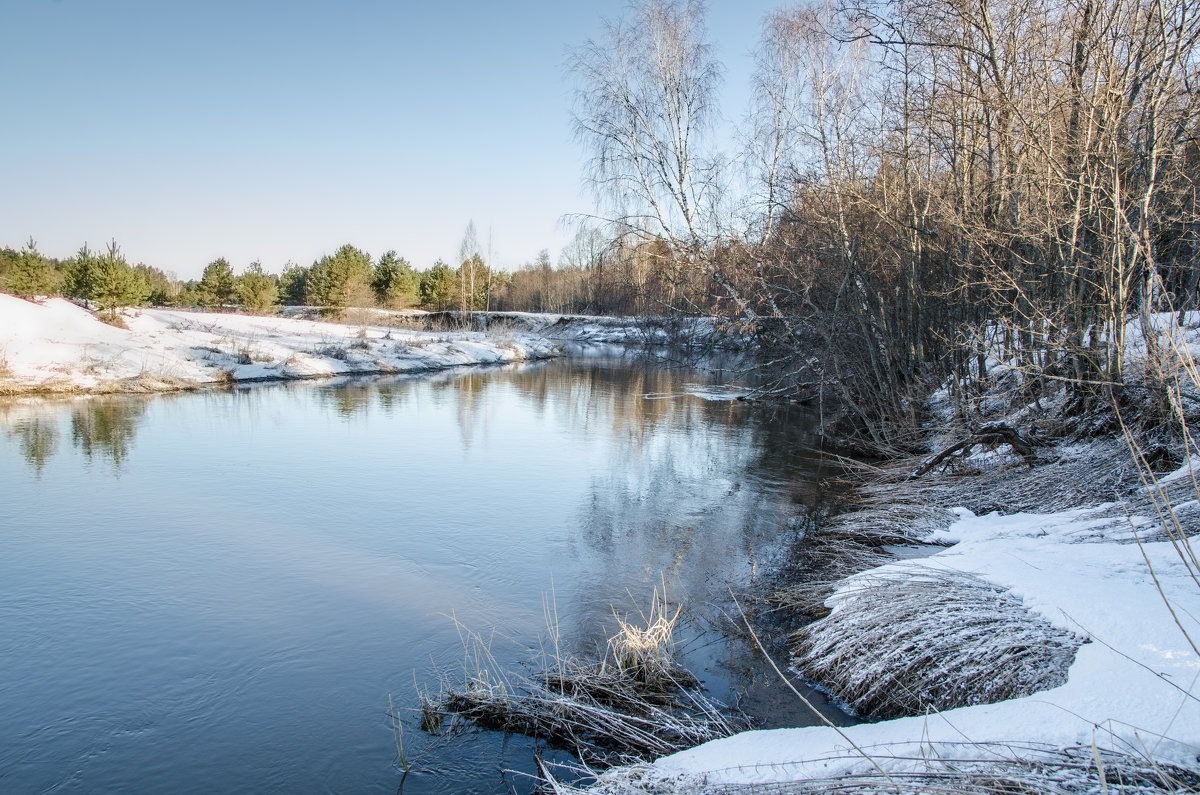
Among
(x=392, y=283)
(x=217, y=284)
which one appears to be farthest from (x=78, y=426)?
(x=392, y=283)

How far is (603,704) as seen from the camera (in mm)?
4359

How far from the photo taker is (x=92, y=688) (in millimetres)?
4684

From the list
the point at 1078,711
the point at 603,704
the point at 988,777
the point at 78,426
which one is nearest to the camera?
the point at 988,777

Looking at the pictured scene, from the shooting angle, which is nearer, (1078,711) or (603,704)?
(1078,711)

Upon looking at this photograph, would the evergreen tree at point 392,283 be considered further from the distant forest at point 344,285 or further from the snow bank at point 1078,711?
the snow bank at point 1078,711

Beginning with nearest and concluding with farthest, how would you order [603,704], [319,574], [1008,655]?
[1008,655]
[603,704]
[319,574]

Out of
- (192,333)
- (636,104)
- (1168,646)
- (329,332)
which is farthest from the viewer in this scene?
(329,332)

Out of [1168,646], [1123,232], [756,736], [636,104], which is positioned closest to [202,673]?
[756,736]

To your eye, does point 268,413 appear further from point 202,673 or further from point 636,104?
point 202,673

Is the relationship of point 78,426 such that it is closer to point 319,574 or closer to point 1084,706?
point 319,574

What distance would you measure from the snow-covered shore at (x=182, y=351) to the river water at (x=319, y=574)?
4409 mm

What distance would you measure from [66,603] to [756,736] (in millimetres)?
5565

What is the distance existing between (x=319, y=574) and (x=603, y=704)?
3.53 m

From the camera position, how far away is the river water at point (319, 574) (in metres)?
4.13
